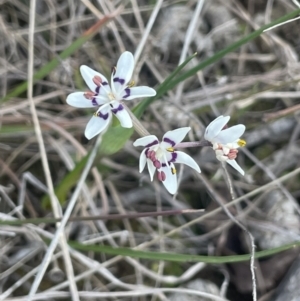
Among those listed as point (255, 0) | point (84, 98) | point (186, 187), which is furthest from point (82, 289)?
point (255, 0)

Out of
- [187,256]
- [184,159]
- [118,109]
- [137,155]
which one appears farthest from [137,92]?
[137,155]

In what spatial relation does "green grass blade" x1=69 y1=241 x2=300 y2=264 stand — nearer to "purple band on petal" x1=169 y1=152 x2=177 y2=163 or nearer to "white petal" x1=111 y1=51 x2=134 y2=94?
"purple band on petal" x1=169 y1=152 x2=177 y2=163

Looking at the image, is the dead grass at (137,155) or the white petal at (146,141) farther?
the dead grass at (137,155)

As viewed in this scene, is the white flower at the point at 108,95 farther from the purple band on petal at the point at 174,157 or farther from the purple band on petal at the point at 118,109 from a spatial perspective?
the purple band on petal at the point at 174,157

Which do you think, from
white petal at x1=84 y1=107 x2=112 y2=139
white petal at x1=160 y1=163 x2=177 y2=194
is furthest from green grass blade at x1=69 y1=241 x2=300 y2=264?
white petal at x1=84 y1=107 x2=112 y2=139

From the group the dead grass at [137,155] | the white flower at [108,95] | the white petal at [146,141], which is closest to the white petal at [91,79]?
the white flower at [108,95]

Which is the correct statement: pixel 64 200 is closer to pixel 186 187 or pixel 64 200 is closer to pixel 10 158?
pixel 10 158
